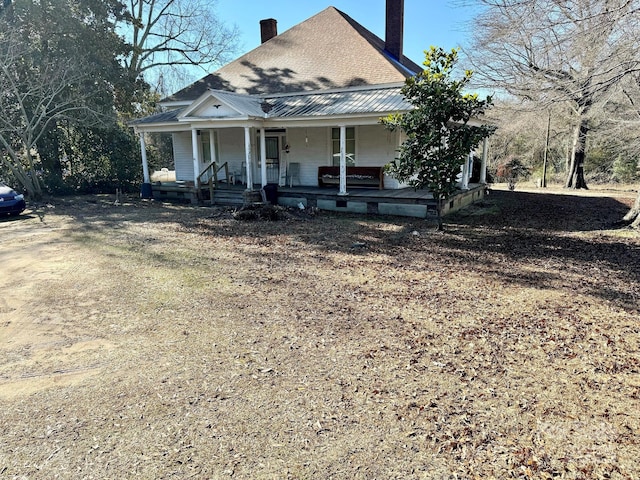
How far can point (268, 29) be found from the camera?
71.3 feet

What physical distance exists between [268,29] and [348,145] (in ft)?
33.3

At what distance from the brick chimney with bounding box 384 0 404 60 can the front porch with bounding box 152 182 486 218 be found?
637 centimetres

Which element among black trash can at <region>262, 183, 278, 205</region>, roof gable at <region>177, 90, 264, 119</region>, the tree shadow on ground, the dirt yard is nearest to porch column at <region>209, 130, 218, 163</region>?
roof gable at <region>177, 90, 264, 119</region>

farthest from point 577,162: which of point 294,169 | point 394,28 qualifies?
point 294,169

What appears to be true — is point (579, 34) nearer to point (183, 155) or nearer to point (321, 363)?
point (321, 363)

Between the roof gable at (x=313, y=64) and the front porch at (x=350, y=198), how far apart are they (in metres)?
4.01

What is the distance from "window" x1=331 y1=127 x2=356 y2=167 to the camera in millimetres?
15414

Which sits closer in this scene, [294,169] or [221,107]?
[221,107]

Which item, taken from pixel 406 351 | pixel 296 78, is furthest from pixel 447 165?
pixel 296 78

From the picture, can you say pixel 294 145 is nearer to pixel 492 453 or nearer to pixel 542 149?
pixel 492 453

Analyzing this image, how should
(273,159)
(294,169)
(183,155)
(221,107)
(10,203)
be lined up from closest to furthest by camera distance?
(10,203) < (221,107) < (294,169) < (273,159) < (183,155)

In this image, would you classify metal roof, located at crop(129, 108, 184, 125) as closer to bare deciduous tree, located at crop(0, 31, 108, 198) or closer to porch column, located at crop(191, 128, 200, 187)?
porch column, located at crop(191, 128, 200, 187)

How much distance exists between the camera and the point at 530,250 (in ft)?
29.6

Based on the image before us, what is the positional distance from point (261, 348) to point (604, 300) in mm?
4915
